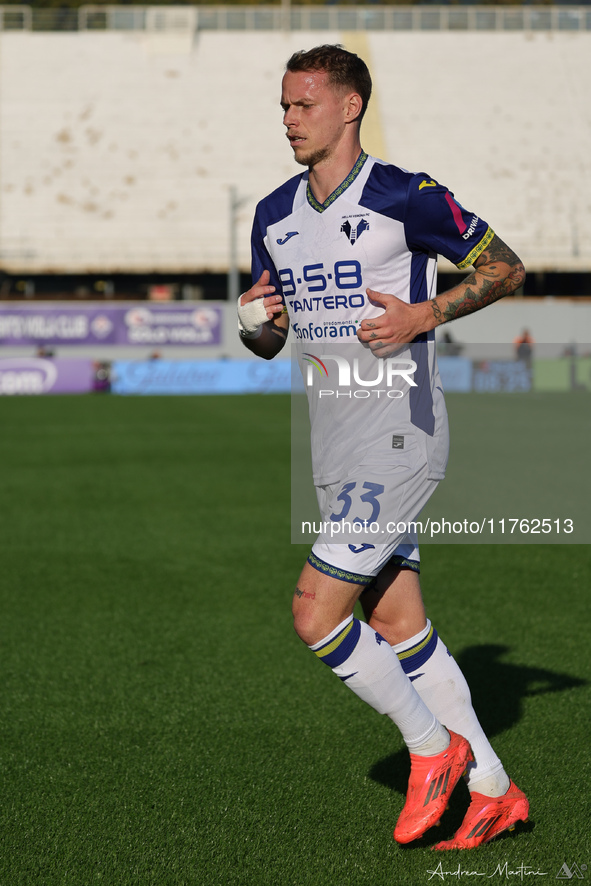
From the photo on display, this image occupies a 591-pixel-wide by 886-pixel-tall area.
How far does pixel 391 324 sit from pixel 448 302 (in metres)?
0.19

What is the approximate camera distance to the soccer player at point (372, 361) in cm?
280

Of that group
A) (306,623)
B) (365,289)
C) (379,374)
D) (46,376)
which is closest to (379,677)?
(306,623)

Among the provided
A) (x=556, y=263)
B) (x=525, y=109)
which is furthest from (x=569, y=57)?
(x=556, y=263)

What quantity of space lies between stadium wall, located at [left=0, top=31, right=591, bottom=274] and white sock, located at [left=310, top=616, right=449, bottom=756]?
3579 centimetres

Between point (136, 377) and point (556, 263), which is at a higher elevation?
point (556, 263)

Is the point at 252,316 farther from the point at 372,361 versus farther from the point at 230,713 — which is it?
the point at 230,713

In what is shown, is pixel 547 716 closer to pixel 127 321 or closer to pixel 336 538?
pixel 336 538

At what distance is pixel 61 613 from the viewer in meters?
5.88

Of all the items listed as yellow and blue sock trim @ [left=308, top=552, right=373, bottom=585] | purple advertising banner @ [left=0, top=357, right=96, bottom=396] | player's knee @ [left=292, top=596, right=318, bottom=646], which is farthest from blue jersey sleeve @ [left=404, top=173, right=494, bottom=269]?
purple advertising banner @ [left=0, top=357, right=96, bottom=396]

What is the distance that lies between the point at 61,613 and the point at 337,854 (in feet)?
11.0

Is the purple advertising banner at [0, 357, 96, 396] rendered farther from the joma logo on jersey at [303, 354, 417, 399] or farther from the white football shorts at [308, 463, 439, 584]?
the white football shorts at [308, 463, 439, 584]

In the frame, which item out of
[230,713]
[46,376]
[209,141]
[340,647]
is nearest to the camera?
[340,647]

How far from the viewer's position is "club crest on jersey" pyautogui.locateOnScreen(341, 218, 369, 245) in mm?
2863

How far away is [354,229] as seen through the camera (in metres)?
2.87
